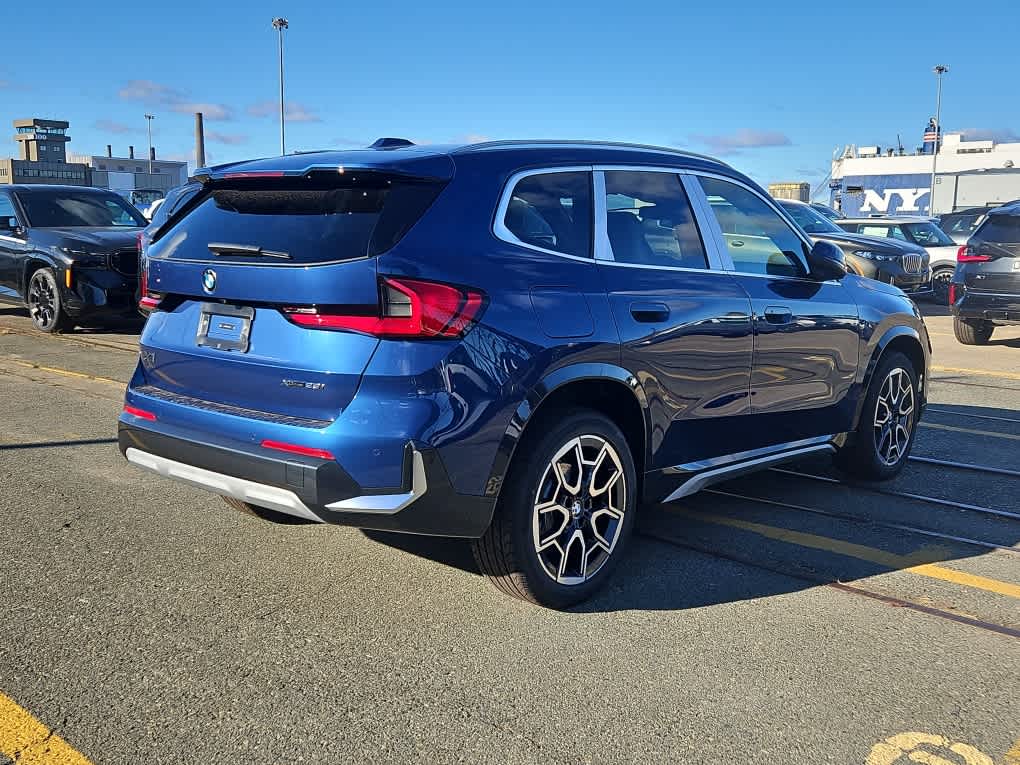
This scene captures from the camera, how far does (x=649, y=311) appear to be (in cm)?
416

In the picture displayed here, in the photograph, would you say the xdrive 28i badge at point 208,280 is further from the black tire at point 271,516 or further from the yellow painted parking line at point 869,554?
the yellow painted parking line at point 869,554

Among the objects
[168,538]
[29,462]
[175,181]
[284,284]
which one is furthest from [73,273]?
[175,181]

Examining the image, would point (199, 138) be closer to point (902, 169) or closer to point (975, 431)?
point (975, 431)

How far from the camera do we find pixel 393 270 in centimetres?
335

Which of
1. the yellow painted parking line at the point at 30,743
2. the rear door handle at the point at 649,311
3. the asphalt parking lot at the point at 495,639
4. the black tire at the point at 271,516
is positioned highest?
the rear door handle at the point at 649,311

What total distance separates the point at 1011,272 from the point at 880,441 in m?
7.51

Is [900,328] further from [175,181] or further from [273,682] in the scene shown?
[175,181]

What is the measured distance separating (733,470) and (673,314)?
36.2 inches

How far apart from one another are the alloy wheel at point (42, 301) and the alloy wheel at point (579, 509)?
9746mm

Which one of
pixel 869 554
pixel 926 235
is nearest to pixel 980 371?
pixel 869 554

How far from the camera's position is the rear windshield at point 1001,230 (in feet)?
40.1

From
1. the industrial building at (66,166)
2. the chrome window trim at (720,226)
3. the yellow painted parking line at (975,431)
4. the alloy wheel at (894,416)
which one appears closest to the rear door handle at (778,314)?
the chrome window trim at (720,226)

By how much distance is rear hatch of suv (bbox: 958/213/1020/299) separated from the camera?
12.1 metres

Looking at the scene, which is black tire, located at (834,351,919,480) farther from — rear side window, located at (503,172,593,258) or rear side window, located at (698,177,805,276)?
rear side window, located at (503,172,593,258)
